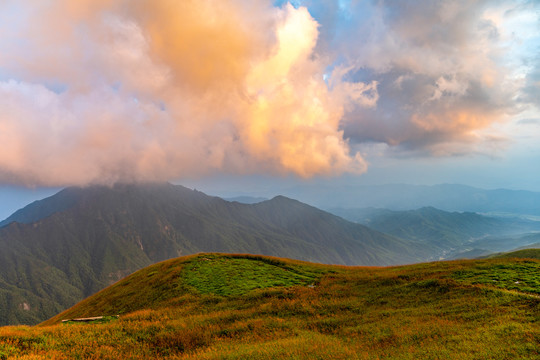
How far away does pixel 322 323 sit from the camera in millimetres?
20234

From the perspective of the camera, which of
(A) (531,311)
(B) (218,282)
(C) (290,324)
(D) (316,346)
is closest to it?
(D) (316,346)

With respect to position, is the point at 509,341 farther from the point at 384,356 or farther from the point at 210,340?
the point at 210,340

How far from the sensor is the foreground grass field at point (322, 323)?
14.2 metres

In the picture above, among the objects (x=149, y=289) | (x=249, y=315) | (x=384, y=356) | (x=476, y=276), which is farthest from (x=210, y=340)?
(x=476, y=276)

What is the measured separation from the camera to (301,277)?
37625 millimetres

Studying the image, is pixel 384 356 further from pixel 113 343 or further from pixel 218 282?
pixel 218 282

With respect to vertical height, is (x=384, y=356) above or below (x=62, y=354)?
below

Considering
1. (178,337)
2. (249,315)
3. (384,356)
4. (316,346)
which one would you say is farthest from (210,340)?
(384,356)

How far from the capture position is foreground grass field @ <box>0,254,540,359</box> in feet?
46.4

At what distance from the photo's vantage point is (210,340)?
57.1 ft

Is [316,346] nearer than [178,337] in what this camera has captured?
Yes

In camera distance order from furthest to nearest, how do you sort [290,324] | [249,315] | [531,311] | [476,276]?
[476,276]
[249,315]
[290,324]
[531,311]

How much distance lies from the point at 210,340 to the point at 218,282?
1761 centimetres

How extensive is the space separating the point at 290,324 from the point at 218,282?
668 inches
